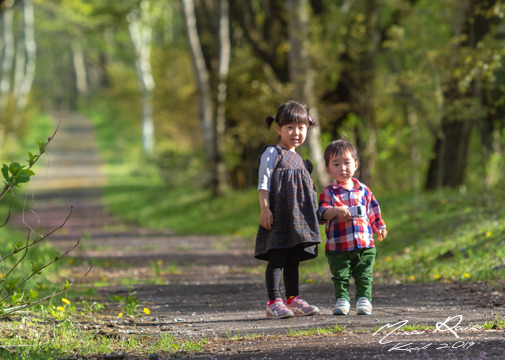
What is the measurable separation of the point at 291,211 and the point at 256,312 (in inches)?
45.0

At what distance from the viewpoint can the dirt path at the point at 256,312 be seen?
4676mm

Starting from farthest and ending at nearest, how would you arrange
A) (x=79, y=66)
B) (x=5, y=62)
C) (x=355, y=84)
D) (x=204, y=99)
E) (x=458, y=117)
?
(x=79, y=66) < (x=5, y=62) < (x=204, y=99) < (x=355, y=84) < (x=458, y=117)

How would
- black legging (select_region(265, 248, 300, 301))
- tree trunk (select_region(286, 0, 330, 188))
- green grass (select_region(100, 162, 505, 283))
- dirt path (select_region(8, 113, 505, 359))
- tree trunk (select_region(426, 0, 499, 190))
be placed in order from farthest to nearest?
tree trunk (select_region(286, 0, 330, 188)), tree trunk (select_region(426, 0, 499, 190)), green grass (select_region(100, 162, 505, 283)), black legging (select_region(265, 248, 300, 301)), dirt path (select_region(8, 113, 505, 359))

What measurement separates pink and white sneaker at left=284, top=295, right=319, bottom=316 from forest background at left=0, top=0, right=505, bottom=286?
262cm

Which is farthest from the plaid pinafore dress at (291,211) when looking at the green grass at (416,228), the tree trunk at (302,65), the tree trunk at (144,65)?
the tree trunk at (144,65)

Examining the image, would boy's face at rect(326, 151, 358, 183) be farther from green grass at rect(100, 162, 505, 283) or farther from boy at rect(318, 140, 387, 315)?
green grass at rect(100, 162, 505, 283)

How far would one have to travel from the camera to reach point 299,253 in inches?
246

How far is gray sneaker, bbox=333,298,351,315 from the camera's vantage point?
5.96 m

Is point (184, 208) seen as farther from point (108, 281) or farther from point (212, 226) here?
point (108, 281)

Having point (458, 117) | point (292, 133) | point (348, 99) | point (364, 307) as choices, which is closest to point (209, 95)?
point (348, 99)

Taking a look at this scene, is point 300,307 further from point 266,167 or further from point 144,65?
point 144,65

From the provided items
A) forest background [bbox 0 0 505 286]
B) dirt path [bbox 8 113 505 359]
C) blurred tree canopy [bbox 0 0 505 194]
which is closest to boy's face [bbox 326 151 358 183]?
dirt path [bbox 8 113 505 359]

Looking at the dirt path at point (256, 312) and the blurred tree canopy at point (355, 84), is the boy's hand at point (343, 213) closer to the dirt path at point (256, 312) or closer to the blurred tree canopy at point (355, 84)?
the dirt path at point (256, 312)

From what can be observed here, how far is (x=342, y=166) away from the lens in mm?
6016
